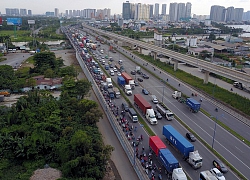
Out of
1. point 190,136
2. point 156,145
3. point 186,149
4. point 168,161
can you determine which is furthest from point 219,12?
point 168,161

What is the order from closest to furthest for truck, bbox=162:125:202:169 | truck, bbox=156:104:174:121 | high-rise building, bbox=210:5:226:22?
truck, bbox=162:125:202:169 < truck, bbox=156:104:174:121 < high-rise building, bbox=210:5:226:22

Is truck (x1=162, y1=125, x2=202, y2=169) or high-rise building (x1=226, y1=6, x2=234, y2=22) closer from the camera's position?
truck (x1=162, y1=125, x2=202, y2=169)

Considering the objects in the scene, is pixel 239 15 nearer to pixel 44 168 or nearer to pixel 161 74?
pixel 161 74

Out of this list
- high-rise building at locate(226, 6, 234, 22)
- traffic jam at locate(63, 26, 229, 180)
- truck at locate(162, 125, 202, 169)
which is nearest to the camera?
traffic jam at locate(63, 26, 229, 180)

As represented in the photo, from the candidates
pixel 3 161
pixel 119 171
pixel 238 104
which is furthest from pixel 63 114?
pixel 238 104

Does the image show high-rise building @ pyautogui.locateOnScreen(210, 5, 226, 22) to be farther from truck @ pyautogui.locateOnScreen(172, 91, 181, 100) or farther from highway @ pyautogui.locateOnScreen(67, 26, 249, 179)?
truck @ pyautogui.locateOnScreen(172, 91, 181, 100)

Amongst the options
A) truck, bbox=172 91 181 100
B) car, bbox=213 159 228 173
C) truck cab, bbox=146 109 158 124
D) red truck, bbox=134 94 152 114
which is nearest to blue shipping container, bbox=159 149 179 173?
car, bbox=213 159 228 173
